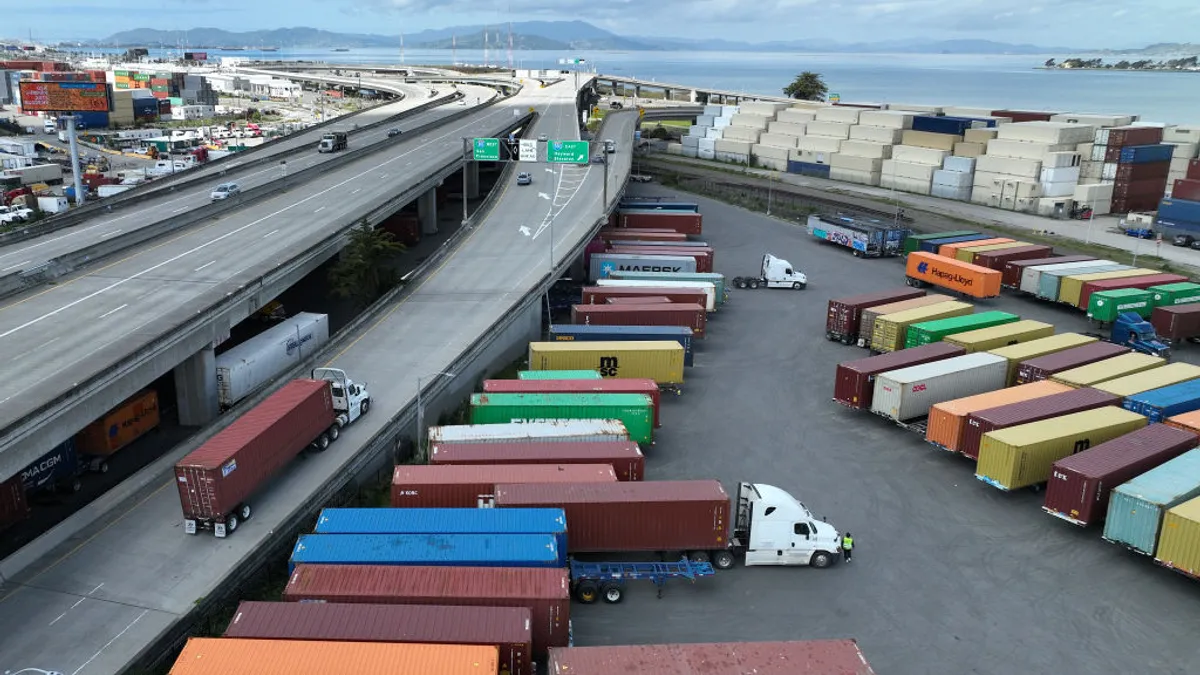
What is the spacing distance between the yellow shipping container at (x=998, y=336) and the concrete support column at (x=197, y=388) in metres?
34.7

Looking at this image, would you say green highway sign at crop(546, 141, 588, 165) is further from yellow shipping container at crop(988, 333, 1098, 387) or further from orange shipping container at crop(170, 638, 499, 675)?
orange shipping container at crop(170, 638, 499, 675)

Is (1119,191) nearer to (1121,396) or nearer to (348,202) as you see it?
(1121,396)

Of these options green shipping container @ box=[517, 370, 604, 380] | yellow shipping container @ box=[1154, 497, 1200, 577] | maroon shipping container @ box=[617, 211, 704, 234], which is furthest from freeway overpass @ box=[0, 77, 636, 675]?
yellow shipping container @ box=[1154, 497, 1200, 577]

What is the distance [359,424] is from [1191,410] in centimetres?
3400

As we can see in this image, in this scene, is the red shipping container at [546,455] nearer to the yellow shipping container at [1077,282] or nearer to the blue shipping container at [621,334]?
the blue shipping container at [621,334]

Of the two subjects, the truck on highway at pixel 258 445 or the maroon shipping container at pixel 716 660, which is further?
the truck on highway at pixel 258 445

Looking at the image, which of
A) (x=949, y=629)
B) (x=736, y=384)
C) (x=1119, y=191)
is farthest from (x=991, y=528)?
(x=1119, y=191)

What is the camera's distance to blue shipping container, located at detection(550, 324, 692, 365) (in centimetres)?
4309

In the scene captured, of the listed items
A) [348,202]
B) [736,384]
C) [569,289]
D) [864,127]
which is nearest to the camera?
[736,384]

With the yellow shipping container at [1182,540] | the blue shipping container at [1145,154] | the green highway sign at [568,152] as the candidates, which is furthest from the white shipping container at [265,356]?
the blue shipping container at [1145,154]

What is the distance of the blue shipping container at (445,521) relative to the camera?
23.7 metres

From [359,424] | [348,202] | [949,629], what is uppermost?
[348,202]

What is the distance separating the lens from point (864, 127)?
110375mm

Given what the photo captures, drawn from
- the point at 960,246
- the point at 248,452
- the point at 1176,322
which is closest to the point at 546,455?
the point at 248,452
